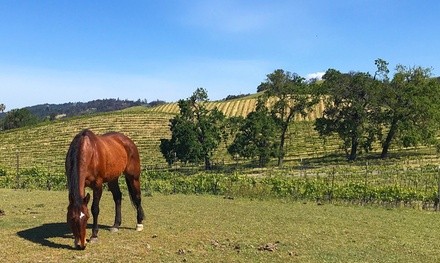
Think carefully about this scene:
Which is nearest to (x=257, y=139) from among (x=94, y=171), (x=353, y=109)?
(x=353, y=109)

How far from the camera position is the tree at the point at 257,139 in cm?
4919

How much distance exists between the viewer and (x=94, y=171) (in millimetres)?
9953

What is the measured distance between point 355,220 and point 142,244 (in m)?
7.78

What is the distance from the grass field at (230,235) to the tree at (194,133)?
3057 cm

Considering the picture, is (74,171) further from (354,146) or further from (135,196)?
(354,146)

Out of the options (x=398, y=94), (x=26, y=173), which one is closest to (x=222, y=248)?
(x=26, y=173)

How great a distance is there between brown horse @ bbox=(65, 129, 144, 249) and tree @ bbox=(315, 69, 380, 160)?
41.5 m

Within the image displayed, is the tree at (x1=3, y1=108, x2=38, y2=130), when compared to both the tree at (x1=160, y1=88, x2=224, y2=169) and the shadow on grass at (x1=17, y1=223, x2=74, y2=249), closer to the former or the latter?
the tree at (x1=160, y1=88, x2=224, y2=169)

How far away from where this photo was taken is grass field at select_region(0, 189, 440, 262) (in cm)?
920

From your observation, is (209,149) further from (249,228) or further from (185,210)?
(249,228)

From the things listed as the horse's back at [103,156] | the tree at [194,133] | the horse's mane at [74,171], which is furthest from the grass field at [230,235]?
the tree at [194,133]

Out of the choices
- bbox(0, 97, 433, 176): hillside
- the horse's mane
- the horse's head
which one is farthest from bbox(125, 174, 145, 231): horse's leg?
bbox(0, 97, 433, 176): hillside

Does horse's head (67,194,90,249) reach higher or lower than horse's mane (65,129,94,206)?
lower

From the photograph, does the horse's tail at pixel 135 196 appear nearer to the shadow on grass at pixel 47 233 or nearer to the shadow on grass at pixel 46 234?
the shadow on grass at pixel 47 233
